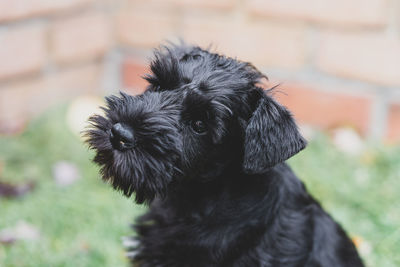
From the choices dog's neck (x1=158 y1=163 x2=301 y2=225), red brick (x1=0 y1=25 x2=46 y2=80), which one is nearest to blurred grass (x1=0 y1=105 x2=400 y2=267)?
red brick (x1=0 y1=25 x2=46 y2=80)

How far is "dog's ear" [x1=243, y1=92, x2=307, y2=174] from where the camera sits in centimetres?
223

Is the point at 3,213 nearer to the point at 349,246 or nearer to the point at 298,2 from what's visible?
the point at 349,246

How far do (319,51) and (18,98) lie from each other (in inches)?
89.8

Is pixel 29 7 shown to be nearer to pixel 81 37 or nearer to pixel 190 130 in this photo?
pixel 81 37

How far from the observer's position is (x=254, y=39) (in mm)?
4559

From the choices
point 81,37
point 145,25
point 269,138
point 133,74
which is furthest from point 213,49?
point 269,138

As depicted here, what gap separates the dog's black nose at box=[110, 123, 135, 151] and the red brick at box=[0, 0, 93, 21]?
7.41 feet

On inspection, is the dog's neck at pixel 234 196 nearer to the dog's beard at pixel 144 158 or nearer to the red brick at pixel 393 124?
the dog's beard at pixel 144 158

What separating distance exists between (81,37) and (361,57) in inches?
85.5

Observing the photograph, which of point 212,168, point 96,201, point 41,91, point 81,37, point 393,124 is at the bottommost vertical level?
point 212,168

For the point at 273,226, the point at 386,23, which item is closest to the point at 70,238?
the point at 273,226

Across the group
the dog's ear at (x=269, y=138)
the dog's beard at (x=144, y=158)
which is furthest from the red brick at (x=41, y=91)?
the dog's ear at (x=269, y=138)

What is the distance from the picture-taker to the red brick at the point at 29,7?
4078 mm

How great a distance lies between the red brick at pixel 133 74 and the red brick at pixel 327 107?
47.5 inches
